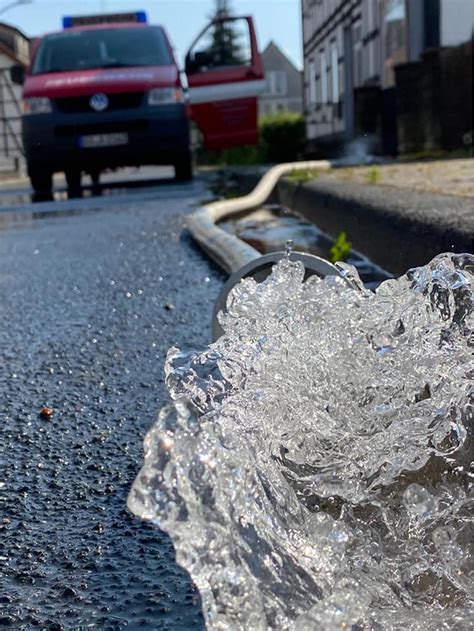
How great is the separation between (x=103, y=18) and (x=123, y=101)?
6.36 m

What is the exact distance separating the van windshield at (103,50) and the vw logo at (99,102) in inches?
23.5

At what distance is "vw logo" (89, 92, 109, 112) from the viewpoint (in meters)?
12.7

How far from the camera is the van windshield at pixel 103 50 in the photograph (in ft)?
43.1

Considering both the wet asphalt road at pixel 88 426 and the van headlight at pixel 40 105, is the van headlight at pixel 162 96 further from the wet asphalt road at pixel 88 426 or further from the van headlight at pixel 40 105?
the wet asphalt road at pixel 88 426

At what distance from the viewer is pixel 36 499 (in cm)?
207

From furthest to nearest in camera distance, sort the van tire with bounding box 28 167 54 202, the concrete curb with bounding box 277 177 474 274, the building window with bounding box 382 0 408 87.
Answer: the building window with bounding box 382 0 408 87 → the van tire with bounding box 28 167 54 202 → the concrete curb with bounding box 277 177 474 274

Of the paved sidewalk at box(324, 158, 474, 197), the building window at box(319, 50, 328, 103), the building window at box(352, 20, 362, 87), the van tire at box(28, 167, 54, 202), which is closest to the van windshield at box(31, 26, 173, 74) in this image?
the van tire at box(28, 167, 54, 202)

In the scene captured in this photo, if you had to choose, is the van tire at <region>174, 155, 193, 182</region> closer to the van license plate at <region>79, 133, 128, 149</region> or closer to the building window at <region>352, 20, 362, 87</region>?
the van license plate at <region>79, 133, 128, 149</region>

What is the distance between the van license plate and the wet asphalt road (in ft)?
21.3

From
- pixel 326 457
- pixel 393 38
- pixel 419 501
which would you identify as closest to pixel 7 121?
pixel 393 38

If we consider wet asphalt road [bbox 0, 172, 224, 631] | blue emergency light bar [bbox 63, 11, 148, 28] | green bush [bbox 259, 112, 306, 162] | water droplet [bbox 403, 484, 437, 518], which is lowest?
green bush [bbox 259, 112, 306, 162]

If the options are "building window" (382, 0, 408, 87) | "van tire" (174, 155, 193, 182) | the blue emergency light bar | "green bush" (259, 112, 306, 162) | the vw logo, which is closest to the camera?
the vw logo

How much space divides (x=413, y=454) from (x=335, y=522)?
9.3 inches

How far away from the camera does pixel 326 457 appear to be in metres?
1.95
